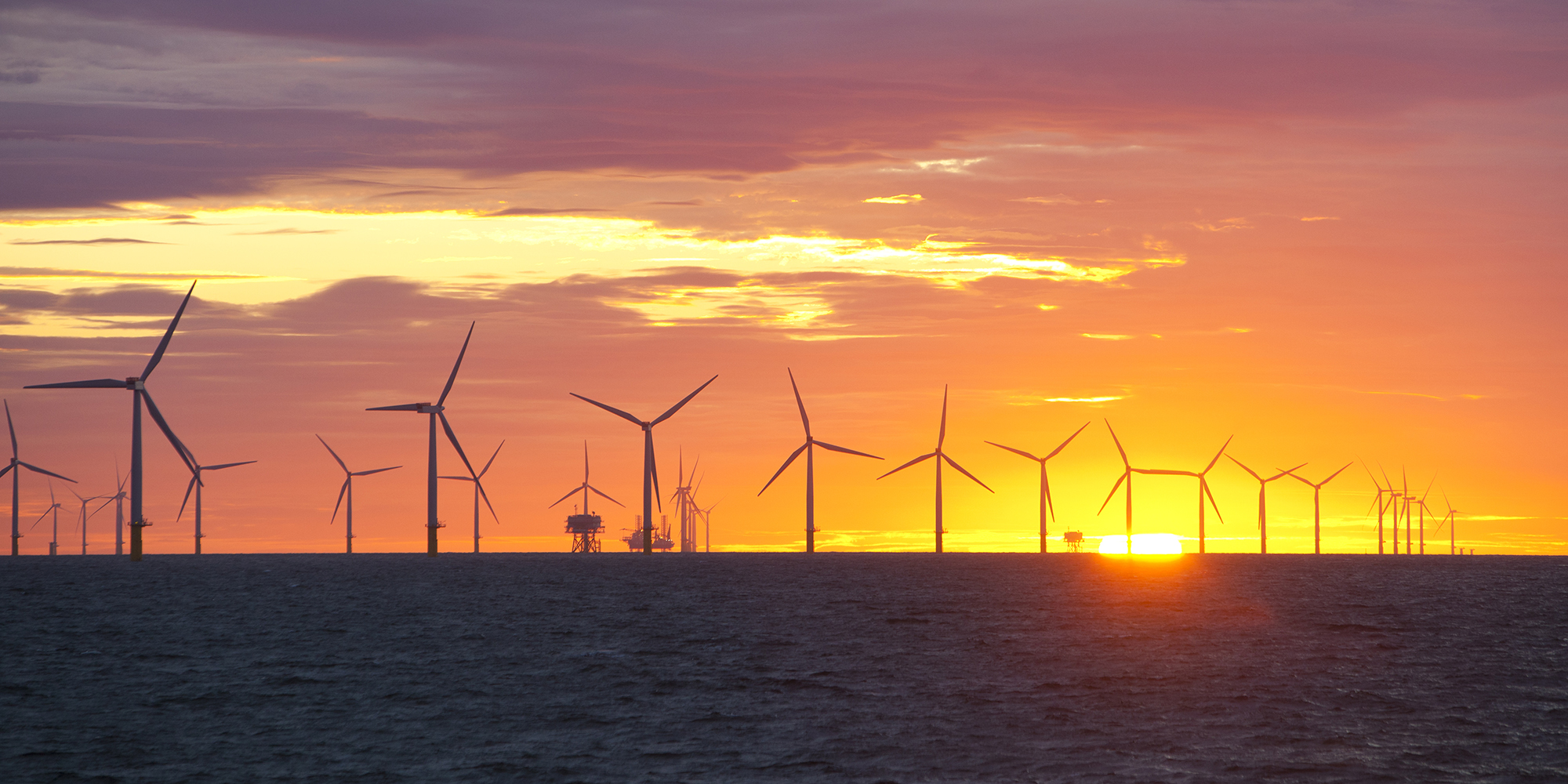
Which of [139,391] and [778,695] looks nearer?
[778,695]

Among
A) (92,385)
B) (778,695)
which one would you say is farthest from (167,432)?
(778,695)

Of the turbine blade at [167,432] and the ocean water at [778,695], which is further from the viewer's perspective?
the turbine blade at [167,432]

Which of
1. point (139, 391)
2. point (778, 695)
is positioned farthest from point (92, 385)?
point (778, 695)

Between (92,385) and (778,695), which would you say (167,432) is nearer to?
(92,385)

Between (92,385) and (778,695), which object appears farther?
(92,385)

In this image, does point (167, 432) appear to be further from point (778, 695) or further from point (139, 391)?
point (778, 695)

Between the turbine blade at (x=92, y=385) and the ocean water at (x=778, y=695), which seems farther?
the turbine blade at (x=92, y=385)

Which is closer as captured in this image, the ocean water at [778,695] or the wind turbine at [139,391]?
A: the ocean water at [778,695]

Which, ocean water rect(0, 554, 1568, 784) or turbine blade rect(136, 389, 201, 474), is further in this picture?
turbine blade rect(136, 389, 201, 474)
